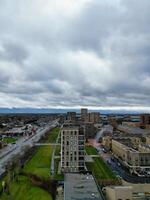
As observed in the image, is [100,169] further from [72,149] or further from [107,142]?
[107,142]

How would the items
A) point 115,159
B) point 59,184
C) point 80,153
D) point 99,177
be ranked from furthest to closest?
point 115,159
point 80,153
point 99,177
point 59,184

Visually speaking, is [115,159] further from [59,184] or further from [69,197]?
[69,197]

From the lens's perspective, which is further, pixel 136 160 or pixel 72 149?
pixel 136 160

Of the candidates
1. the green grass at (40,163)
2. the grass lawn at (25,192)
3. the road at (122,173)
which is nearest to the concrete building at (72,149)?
the green grass at (40,163)

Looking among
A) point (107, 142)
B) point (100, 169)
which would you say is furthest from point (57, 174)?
point (107, 142)

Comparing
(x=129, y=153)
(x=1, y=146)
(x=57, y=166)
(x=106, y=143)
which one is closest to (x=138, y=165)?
(x=129, y=153)

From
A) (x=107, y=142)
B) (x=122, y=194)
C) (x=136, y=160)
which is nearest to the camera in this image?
(x=122, y=194)
